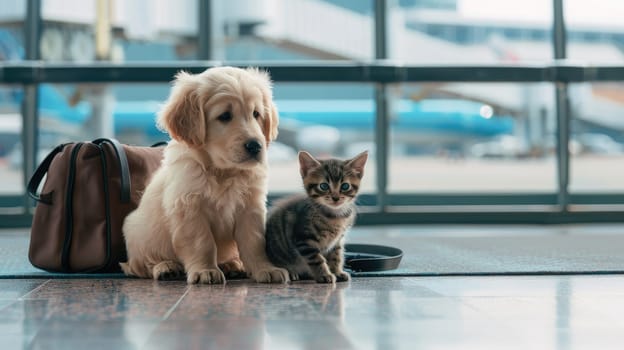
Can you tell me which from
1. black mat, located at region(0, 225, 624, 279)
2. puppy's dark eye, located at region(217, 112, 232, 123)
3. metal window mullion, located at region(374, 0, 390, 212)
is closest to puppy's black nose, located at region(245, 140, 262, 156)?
puppy's dark eye, located at region(217, 112, 232, 123)

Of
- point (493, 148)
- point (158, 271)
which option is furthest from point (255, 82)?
point (493, 148)

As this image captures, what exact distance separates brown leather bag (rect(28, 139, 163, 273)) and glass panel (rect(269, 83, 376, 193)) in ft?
8.45

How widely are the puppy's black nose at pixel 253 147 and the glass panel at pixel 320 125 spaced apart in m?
2.96

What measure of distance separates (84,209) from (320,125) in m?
3.61

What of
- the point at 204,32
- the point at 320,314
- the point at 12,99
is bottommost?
the point at 320,314

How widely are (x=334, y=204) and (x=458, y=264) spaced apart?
821mm

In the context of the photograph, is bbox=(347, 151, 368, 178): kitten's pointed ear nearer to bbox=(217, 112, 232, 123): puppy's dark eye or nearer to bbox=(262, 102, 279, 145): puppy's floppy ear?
bbox=(262, 102, 279, 145): puppy's floppy ear

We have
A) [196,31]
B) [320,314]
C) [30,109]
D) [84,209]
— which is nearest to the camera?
[320,314]

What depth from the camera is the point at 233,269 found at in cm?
277

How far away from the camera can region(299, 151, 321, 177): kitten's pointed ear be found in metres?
2.58

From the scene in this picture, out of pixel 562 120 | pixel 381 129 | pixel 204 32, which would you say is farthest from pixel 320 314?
pixel 562 120

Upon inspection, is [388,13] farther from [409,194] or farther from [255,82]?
[255,82]

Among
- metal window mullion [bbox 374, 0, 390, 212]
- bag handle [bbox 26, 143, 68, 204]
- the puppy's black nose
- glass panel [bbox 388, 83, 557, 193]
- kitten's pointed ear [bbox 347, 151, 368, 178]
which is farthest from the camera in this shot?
glass panel [bbox 388, 83, 557, 193]

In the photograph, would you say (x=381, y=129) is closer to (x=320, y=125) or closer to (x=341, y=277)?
(x=320, y=125)
